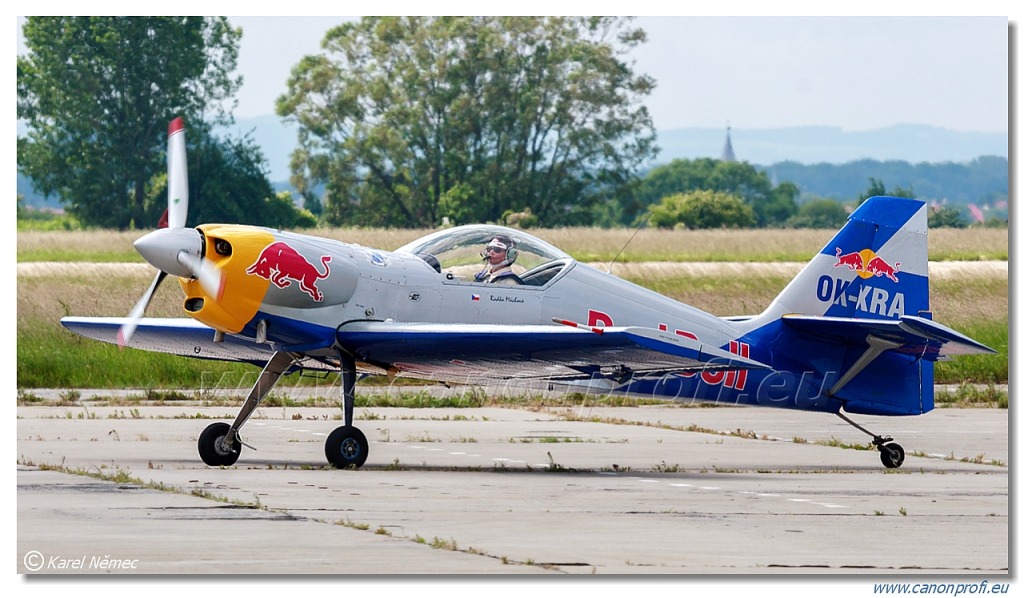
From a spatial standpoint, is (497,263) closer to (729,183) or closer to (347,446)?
(347,446)

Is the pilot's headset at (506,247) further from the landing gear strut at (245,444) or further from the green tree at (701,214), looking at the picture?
the green tree at (701,214)

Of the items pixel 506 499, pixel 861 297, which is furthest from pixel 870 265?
pixel 506 499

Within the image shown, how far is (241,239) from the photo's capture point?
12594 millimetres

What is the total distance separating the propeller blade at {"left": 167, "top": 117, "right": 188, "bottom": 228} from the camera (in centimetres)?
1279

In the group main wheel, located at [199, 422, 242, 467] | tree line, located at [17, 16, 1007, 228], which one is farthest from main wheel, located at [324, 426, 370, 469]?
tree line, located at [17, 16, 1007, 228]

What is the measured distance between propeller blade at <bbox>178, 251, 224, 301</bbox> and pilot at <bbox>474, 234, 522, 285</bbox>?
2.39 m

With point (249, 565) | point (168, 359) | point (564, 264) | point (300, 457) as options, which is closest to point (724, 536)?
point (249, 565)

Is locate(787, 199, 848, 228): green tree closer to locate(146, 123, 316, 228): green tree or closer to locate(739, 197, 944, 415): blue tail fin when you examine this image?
locate(146, 123, 316, 228): green tree

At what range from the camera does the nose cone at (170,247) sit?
40.4 feet

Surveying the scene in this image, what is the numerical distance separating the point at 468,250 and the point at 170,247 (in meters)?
2.78

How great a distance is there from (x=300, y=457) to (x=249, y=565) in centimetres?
618

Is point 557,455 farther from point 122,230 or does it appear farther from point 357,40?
point 357,40

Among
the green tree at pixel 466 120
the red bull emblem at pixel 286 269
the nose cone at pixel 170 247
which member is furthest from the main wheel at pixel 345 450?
the green tree at pixel 466 120

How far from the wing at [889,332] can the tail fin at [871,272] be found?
235mm
